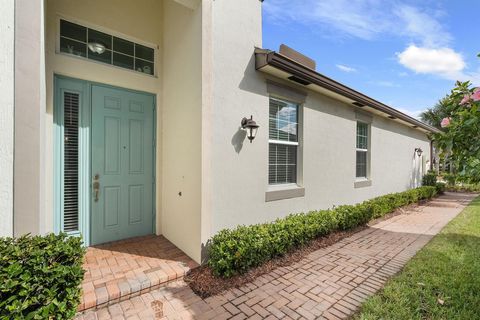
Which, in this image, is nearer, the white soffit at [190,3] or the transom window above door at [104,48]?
the white soffit at [190,3]

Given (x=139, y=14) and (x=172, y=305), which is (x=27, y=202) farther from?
(x=139, y=14)

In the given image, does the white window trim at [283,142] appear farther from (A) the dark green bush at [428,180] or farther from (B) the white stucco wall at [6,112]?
(A) the dark green bush at [428,180]

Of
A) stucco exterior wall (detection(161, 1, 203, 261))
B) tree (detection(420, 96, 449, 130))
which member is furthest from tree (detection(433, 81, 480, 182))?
tree (detection(420, 96, 449, 130))

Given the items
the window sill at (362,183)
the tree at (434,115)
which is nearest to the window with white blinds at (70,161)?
the window sill at (362,183)

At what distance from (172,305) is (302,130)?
4.44 meters

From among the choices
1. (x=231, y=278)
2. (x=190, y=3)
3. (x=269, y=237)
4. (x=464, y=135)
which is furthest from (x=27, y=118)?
(x=464, y=135)

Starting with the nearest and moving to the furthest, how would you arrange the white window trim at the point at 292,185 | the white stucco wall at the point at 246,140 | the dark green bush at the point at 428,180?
the white stucco wall at the point at 246,140 < the white window trim at the point at 292,185 < the dark green bush at the point at 428,180

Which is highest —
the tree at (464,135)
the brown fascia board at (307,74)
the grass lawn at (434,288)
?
the brown fascia board at (307,74)

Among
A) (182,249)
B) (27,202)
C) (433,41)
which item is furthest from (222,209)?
(433,41)

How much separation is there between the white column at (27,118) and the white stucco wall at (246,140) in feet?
7.18

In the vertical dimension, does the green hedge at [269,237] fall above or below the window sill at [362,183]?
below

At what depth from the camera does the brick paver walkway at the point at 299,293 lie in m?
2.75

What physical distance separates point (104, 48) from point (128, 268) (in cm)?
403

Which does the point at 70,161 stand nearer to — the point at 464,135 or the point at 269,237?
the point at 269,237
